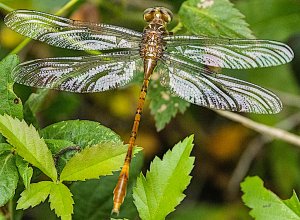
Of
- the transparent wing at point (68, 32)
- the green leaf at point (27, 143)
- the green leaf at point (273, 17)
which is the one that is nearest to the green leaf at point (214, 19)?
the transparent wing at point (68, 32)

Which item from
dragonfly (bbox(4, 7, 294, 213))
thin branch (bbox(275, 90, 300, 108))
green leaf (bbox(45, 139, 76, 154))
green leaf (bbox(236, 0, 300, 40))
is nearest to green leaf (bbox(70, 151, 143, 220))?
dragonfly (bbox(4, 7, 294, 213))

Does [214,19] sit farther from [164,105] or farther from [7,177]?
[7,177]

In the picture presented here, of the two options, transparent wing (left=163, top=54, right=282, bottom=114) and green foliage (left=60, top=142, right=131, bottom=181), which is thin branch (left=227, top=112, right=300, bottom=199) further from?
green foliage (left=60, top=142, right=131, bottom=181)

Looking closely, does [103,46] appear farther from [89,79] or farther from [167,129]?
[167,129]

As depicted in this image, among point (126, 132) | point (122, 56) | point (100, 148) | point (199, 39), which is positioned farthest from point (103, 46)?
point (126, 132)

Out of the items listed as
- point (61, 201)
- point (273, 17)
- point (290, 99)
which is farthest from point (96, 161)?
point (290, 99)
